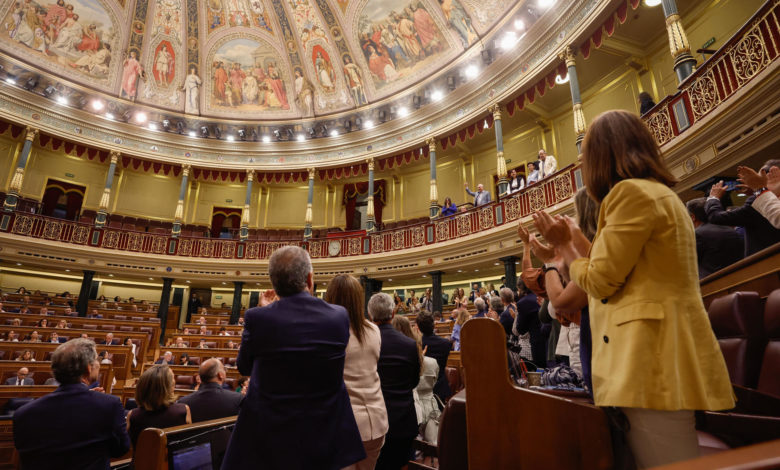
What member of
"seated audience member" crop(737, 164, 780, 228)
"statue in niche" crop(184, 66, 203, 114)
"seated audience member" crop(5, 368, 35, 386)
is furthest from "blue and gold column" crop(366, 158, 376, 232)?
"seated audience member" crop(737, 164, 780, 228)

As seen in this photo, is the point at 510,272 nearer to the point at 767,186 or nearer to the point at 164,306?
the point at 767,186

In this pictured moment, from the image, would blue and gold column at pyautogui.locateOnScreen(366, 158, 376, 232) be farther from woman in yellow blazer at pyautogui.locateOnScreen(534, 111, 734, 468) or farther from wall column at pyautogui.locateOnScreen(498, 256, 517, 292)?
woman in yellow blazer at pyautogui.locateOnScreen(534, 111, 734, 468)

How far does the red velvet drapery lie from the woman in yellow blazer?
14.6 meters

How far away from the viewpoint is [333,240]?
13742 mm

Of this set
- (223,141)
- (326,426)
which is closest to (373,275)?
(223,141)

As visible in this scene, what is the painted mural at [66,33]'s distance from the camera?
13.2 meters

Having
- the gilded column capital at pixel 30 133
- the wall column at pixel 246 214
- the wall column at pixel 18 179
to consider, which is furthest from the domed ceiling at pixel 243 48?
the wall column at pixel 246 214

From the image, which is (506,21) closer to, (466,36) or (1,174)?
(466,36)

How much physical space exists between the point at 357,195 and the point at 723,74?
12.9m

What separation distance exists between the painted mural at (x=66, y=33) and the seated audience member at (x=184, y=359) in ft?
40.5

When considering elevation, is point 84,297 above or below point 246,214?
below

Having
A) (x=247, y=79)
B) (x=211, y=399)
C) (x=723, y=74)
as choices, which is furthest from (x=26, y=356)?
(x=247, y=79)

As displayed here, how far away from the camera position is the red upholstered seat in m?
1.58

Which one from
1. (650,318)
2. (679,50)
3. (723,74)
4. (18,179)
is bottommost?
(650,318)
